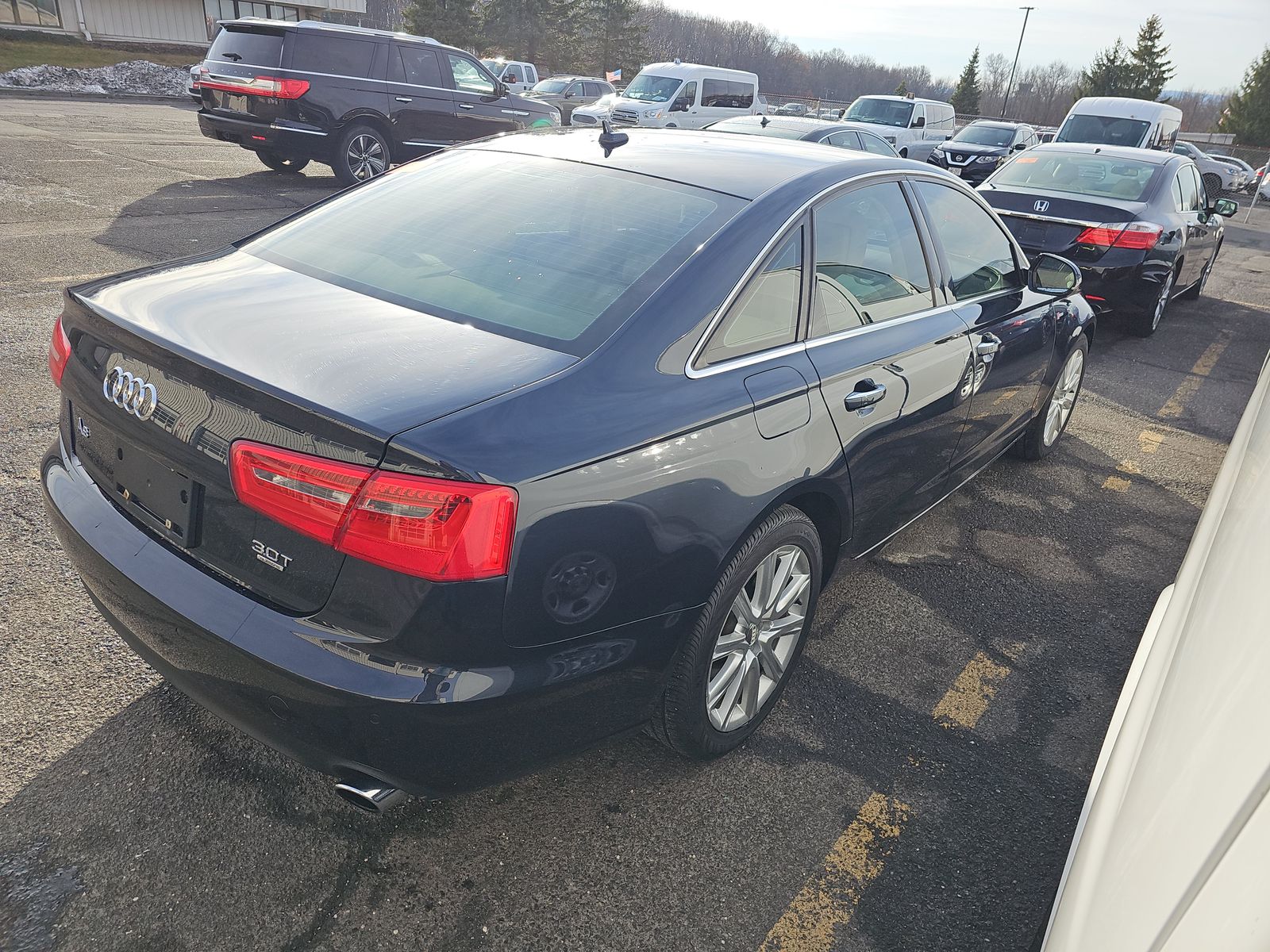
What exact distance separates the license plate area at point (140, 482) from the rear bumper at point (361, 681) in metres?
0.04

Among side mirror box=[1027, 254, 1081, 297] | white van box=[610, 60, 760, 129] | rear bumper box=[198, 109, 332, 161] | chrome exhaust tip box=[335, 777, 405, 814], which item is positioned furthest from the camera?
white van box=[610, 60, 760, 129]

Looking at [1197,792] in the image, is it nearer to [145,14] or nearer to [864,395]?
[864,395]

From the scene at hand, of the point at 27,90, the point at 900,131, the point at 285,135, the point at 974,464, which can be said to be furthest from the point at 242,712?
the point at 27,90

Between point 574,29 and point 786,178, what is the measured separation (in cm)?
6602

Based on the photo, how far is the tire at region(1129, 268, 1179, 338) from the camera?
309 inches

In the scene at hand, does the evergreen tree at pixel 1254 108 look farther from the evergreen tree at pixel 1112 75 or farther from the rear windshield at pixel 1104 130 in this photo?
the rear windshield at pixel 1104 130

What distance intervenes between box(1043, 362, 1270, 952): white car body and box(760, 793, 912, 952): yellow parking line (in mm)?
678

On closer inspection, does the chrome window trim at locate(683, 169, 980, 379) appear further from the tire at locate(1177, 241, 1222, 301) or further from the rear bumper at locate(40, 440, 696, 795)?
the tire at locate(1177, 241, 1222, 301)

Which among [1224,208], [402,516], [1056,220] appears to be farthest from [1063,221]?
[402,516]

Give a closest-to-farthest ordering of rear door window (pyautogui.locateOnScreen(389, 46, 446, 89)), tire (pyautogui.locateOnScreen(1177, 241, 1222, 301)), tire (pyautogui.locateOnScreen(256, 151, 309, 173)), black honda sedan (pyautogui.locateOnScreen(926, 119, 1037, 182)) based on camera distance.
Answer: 1. tire (pyautogui.locateOnScreen(1177, 241, 1222, 301))
2. rear door window (pyautogui.locateOnScreen(389, 46, 446, 89))
3. tire (pyautogui.locateOnScreen(256, 151, 309, 173))
4. black honda sedan (pyautogui.locateOnScreen(926, 119, 1037, 182))

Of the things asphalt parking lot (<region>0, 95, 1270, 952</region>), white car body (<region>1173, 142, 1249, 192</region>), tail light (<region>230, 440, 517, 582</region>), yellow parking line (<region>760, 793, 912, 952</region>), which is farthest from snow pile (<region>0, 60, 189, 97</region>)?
yellow parking line (<region>760, 793, 912, 952</region>)

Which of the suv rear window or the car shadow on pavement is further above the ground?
the suv rear window

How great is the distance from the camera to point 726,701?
2547 millimetres

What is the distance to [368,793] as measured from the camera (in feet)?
6.23
